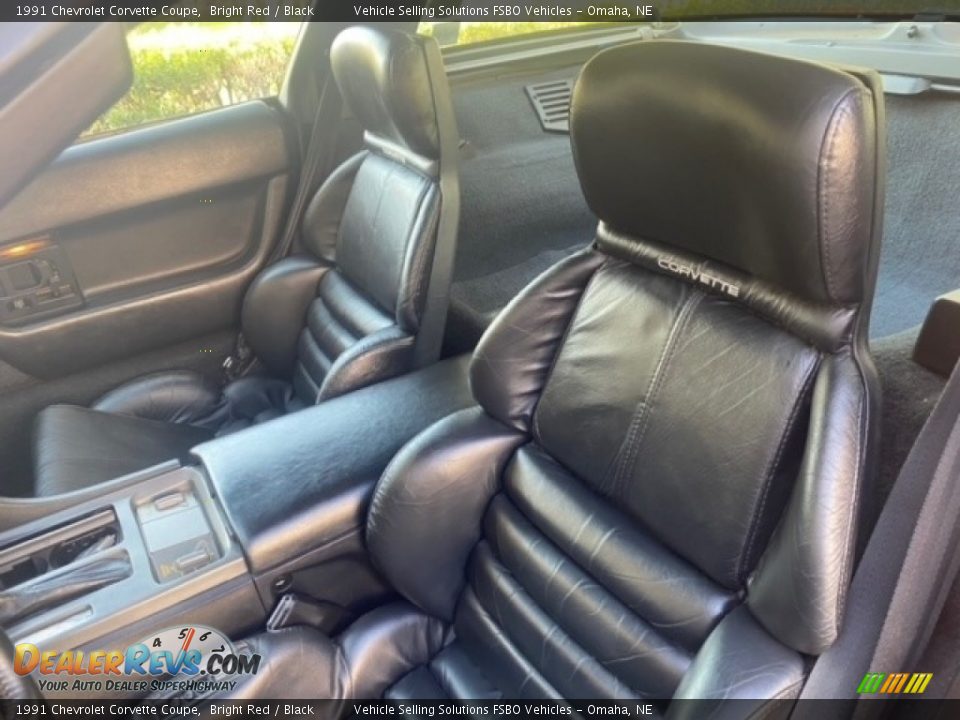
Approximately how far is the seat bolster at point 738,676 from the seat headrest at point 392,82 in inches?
48.4

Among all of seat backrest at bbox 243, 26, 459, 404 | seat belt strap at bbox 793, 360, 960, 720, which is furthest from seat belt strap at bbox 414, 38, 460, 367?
seat belt strap at bbox 793, 360, 960, 720

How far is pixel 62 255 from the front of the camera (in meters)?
2.08

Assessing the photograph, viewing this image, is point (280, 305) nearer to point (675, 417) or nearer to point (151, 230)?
point (151, 230)

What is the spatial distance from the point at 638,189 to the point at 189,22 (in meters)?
1.08

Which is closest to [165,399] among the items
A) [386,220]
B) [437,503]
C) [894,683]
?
[386,220]

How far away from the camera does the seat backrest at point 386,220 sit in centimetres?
174

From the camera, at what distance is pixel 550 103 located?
2594mm

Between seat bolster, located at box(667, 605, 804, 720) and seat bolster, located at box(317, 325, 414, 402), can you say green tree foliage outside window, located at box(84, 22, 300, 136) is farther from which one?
seat bolster, located at box(667, 605, 804, 720)

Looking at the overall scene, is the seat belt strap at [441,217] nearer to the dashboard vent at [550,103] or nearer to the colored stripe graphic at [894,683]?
the dashboard vent at [550,103]

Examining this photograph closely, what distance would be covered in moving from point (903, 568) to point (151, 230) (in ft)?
6.51

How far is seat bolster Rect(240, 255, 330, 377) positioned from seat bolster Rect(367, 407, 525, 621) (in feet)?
3.19

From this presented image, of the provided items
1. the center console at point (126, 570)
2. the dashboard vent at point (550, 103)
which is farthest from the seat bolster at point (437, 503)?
the dashboard vent at point (550, 103)

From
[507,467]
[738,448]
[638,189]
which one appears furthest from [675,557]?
[638,189]

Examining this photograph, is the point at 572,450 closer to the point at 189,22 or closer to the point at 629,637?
the point at 629,637
